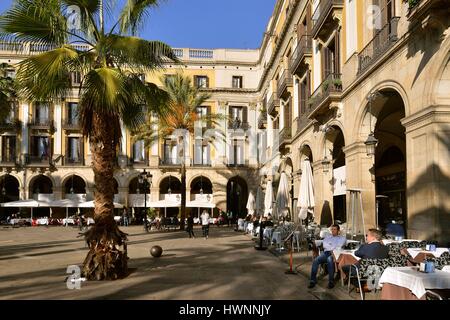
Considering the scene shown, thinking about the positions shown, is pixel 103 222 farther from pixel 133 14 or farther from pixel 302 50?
pixel 302 50

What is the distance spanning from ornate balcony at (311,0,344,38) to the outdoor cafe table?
38.4 ft

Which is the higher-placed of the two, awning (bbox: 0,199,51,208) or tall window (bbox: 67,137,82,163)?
tall window (bbox: 67,137,82,163)

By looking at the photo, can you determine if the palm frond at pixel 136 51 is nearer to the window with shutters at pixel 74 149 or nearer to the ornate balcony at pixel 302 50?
the ornate balcony at pixel 302 50

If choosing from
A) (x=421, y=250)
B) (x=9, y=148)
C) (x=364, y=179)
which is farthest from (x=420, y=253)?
(x=9, y=148)

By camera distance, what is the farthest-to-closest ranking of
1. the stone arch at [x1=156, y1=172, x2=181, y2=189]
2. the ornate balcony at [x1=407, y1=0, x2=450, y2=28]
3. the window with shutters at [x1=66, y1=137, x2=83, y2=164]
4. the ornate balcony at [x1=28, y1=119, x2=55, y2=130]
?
the window with shutters at [x1=66, y1=137, x2=83, y2=164]
the ornate balcony at [x1=28, y1=119, x2=55, y2=130]
the stone arch at [x1=156, y1=172, x2=181, y2=189]
the ornate balcony at [x1=407, y1=0, x2=450, y2=28]

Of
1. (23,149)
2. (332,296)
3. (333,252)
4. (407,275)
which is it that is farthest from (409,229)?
(23,149)

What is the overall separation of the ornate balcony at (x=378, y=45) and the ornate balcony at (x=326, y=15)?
2.92 meters

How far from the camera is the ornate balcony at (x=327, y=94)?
1909 centimetres

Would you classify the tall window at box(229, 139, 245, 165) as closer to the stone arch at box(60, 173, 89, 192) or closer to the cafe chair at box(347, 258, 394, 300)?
the stone arch at box(60, 173, 89, 192)

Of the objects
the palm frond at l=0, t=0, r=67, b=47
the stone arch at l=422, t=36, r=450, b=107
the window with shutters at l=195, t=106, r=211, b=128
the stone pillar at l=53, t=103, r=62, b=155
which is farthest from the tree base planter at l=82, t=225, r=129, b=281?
the stone pillar at l=53, t=103, r=62, b=155

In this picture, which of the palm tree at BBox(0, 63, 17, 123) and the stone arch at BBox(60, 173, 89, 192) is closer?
the palm tree at BBox(0, 63, 17, 123)

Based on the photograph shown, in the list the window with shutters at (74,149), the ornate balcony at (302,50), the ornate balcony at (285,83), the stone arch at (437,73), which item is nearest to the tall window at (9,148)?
the window with shutters at (74,149)

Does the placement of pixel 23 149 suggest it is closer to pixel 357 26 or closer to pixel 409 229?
pixel 357 26

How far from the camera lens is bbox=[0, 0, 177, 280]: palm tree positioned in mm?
10133
